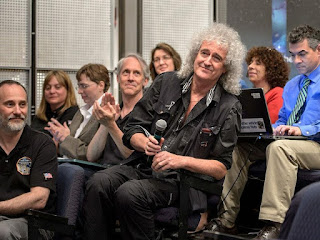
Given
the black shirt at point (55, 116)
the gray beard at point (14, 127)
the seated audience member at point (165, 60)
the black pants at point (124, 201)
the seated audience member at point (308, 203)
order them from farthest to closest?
the seated audience member at point (165, 60), the black shirt at point (55, 116), the gray beard at point (14, 127), the black pants at point (124, 201), the seated audience member at point (308, 203)

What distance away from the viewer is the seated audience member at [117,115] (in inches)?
147

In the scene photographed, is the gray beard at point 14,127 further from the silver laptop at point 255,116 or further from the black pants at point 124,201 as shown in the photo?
the silver laptop at point 255,116

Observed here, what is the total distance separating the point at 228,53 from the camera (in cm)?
346

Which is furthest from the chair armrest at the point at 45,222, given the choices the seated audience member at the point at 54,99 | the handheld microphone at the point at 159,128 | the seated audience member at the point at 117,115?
the seated audience member at the point at 54,99

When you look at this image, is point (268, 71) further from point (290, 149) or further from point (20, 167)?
point (20, 167)

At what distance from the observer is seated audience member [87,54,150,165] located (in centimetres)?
375

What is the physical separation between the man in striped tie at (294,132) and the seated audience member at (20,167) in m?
1.28

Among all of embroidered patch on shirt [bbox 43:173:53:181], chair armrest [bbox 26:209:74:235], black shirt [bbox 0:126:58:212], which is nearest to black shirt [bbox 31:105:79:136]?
black shirt [bbox 0:126:58:212]

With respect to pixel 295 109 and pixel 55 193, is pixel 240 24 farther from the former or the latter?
pixel 55 193

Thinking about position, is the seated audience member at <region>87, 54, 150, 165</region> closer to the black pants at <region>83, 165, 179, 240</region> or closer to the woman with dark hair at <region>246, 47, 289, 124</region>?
the black pants at <region>83, 165, 179, 240</region>

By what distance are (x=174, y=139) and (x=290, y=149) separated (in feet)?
2.39

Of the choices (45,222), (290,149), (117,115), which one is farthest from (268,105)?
(45,222)

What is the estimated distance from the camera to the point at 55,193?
336 centimetres

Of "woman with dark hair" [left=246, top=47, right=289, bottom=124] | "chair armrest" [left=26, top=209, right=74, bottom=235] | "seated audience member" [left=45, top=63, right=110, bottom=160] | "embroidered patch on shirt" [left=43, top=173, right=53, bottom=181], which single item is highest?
"woman with dark hair" [left=246, top=47, right=289, bottom=124]
